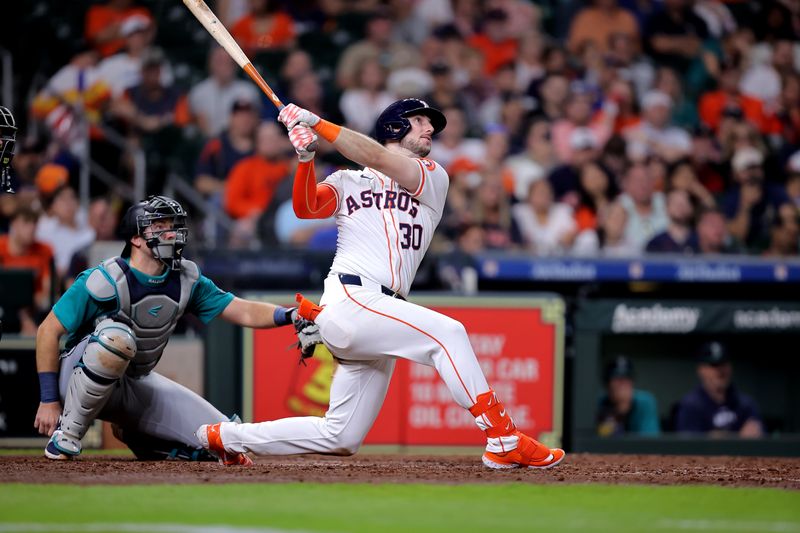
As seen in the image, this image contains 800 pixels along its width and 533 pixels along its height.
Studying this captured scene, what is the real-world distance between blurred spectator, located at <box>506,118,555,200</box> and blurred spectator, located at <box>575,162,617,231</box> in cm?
38

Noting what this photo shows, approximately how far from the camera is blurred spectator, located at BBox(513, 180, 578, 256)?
35.2ft

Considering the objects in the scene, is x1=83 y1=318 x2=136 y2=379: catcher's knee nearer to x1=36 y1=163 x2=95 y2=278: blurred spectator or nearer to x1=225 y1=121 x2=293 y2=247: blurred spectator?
x1=36 y1=163 x2=95 y2=278: blurred spectator

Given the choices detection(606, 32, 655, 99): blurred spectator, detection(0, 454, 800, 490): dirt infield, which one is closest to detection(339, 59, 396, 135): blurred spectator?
detection(606, 32, 655, 99): blurred spectator

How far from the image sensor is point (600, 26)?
1325 centimetres

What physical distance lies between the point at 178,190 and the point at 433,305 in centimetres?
324

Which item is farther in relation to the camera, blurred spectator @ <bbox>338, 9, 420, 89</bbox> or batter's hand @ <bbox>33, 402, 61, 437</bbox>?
blurred spectator @ <bbox>338, 9, 420, 89</bbox>

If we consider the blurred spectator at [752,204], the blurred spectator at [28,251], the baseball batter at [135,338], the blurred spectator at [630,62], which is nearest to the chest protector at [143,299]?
the baseball batter at [135,338]

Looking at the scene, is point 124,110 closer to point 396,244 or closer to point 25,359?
point 25,359

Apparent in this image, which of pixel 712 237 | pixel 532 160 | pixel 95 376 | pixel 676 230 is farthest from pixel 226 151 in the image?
pixel 95 376

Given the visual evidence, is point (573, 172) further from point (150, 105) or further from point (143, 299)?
point (143, 299)

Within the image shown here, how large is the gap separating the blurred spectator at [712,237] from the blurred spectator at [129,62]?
16.1ft

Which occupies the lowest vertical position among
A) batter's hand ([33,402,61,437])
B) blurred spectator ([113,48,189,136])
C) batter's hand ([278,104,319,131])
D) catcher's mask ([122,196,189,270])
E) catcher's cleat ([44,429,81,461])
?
catcher's cleat ([44,429,81,461])

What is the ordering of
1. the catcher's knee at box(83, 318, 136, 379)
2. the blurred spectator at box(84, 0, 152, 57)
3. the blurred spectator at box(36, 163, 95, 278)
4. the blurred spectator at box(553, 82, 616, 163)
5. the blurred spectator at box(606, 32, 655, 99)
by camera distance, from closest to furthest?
1. the catcher's knee at box(83, 318, 136, 379)
2. the blurred spectator at box(36, 163, 95, 278)
3. the blurred spectator at box(84, 0, 152, 57)
4. the blurred spectator at box(553, 82, 616, 163)
5. the blurred spectator at box(606, 32, 655, 99)

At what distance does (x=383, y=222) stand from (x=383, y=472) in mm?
1145
